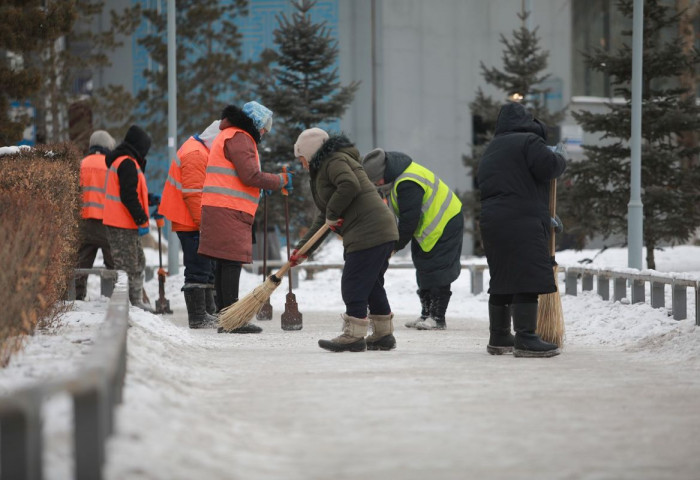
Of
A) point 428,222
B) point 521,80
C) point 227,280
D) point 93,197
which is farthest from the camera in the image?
point 521,80

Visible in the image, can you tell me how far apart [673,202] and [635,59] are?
9.52ft

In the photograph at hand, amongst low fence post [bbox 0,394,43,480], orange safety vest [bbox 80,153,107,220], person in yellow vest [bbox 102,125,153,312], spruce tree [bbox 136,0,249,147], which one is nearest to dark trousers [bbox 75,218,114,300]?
orange safety vest [bbox 80,153,107,220]

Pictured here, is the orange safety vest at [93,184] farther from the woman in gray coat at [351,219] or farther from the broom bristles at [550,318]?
the broom bristles at [550,318]

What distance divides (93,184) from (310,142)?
475 cm

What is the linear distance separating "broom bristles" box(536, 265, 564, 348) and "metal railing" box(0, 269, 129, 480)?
15.0 feet

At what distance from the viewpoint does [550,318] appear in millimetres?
8281

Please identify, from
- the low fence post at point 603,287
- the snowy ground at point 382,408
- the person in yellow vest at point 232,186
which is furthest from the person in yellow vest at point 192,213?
the low fence post at point 603,287

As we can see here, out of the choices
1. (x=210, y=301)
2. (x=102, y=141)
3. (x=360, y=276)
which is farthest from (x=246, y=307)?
(x=102, y=141)

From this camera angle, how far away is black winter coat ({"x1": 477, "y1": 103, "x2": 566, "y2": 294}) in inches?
304

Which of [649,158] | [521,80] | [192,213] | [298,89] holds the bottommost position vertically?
[192,213]

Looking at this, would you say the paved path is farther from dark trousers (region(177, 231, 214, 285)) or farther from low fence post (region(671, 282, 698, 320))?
dark trousers (region(177, 231, 214, 285))

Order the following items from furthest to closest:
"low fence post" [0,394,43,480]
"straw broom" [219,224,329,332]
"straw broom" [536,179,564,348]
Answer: "straw broom" [219,224,329,332]
"straw broom" [536,179,564,348]
"low fence post" [0,394,43,480]

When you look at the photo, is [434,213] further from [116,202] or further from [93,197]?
[93,197]

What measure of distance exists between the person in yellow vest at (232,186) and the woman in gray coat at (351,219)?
168 centimetres
